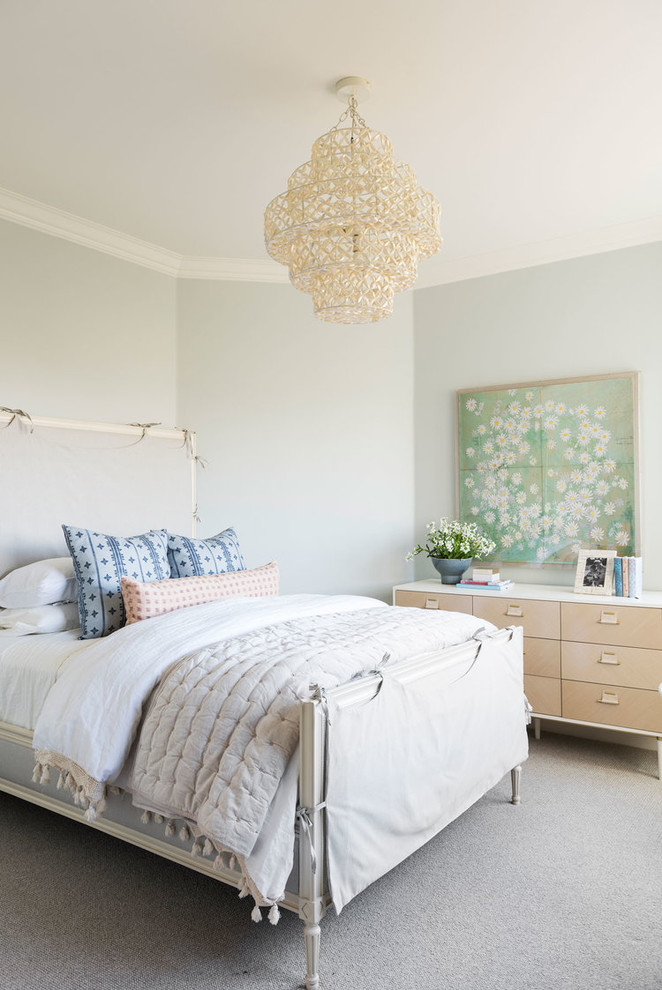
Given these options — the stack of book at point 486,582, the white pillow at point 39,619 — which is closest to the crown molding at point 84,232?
the white pillow at point 39,619

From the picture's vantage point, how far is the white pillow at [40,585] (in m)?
3.04

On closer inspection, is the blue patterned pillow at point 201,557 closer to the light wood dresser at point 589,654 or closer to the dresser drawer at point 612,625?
the light wood dresser at point 589,654

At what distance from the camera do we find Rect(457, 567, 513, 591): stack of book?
152 inches

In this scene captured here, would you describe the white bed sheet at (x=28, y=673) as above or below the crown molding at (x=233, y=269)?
below

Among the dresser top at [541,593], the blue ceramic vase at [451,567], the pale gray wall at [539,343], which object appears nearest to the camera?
the dresser top at [541,593]

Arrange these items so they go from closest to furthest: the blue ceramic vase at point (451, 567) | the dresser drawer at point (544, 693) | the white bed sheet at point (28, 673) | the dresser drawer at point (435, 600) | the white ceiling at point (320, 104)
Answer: the white ceiling at point (320, 104), the white bed sheet at point (28, 673), the dresser drawer at point (544, 693), the dresser drawer at point (435, 600), the blue ceramic vase at point (451, 567)

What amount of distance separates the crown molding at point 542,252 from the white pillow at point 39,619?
2.82 m

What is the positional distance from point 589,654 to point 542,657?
9.0 inches

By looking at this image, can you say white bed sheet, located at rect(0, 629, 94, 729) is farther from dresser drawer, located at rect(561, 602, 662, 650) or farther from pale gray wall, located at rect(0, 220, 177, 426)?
dresser drawer, located at rect(561, 602, 662, 650)

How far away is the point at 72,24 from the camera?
88.5 inches

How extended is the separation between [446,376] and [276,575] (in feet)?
5.81

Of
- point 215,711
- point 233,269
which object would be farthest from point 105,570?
point 233,269

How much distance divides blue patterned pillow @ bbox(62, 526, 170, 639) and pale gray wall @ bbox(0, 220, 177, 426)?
3.11 feet

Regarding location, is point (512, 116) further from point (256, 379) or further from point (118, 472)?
point (118, 472)
